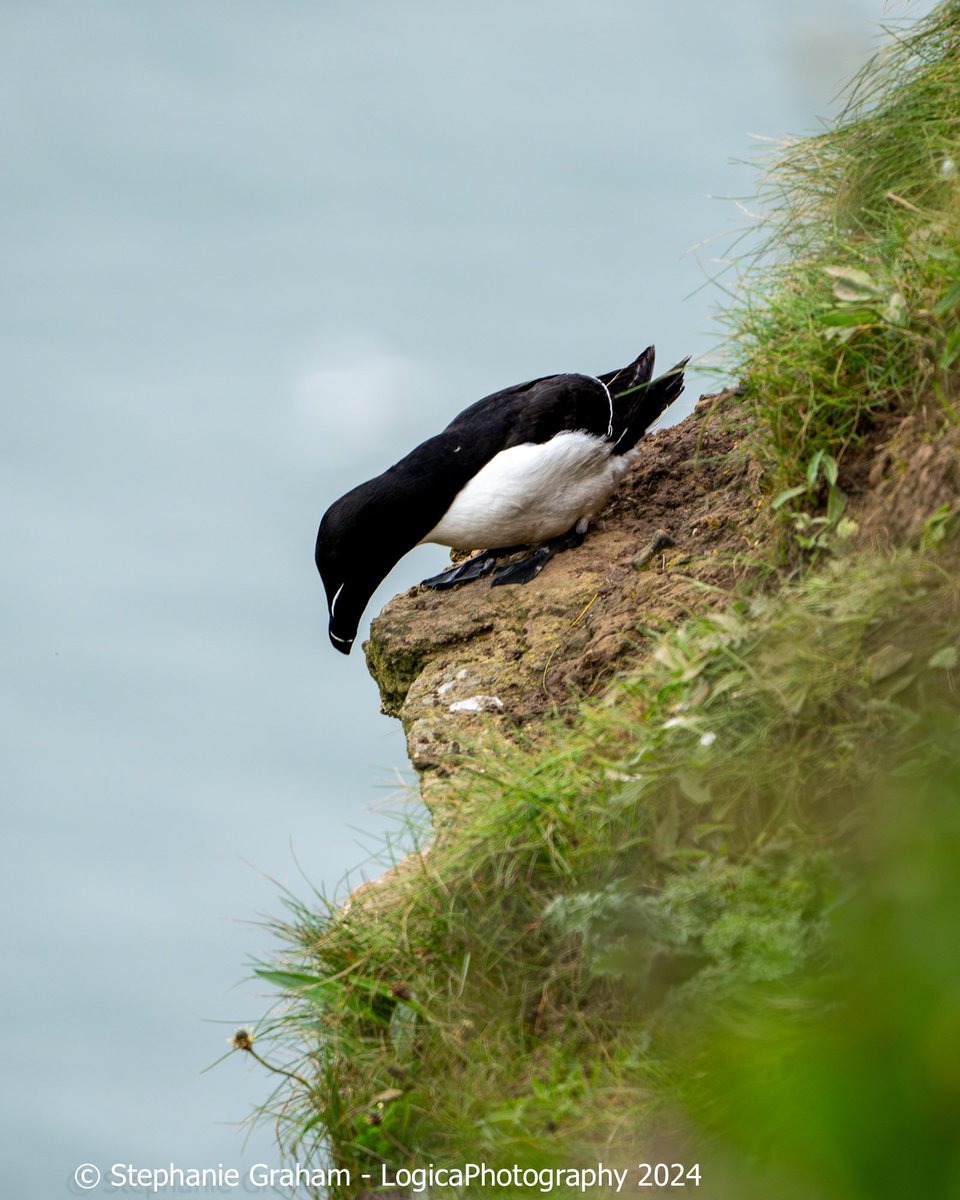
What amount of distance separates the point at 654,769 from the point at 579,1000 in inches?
24.4

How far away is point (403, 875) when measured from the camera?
403 cm

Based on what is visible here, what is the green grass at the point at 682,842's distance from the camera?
2895 mm

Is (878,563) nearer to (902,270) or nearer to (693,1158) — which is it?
(902,270)

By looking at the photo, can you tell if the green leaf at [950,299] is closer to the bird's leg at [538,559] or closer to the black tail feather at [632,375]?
the bird's leg at [538,559]

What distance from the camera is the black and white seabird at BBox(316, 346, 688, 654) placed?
580cm

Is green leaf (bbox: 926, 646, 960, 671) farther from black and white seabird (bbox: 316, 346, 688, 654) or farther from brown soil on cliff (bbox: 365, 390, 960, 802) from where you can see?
black and white seabird (bbox: 316, 346, 688, 654)

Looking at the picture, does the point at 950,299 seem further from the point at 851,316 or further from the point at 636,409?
the point at 636,409

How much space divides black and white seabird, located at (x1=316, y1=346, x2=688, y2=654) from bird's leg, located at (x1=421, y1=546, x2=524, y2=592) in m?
0.01

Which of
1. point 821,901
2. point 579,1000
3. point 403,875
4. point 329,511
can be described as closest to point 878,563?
point 821,901

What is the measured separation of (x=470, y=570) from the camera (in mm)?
6250

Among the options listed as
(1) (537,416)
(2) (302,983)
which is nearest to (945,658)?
(2) (302,983)

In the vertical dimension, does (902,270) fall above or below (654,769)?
above

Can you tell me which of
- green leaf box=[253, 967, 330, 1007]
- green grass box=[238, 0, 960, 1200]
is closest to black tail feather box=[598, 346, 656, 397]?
green grass box=[238, 0, 960, 1200]

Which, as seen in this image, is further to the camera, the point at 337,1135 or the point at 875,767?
the point at 337,1135
